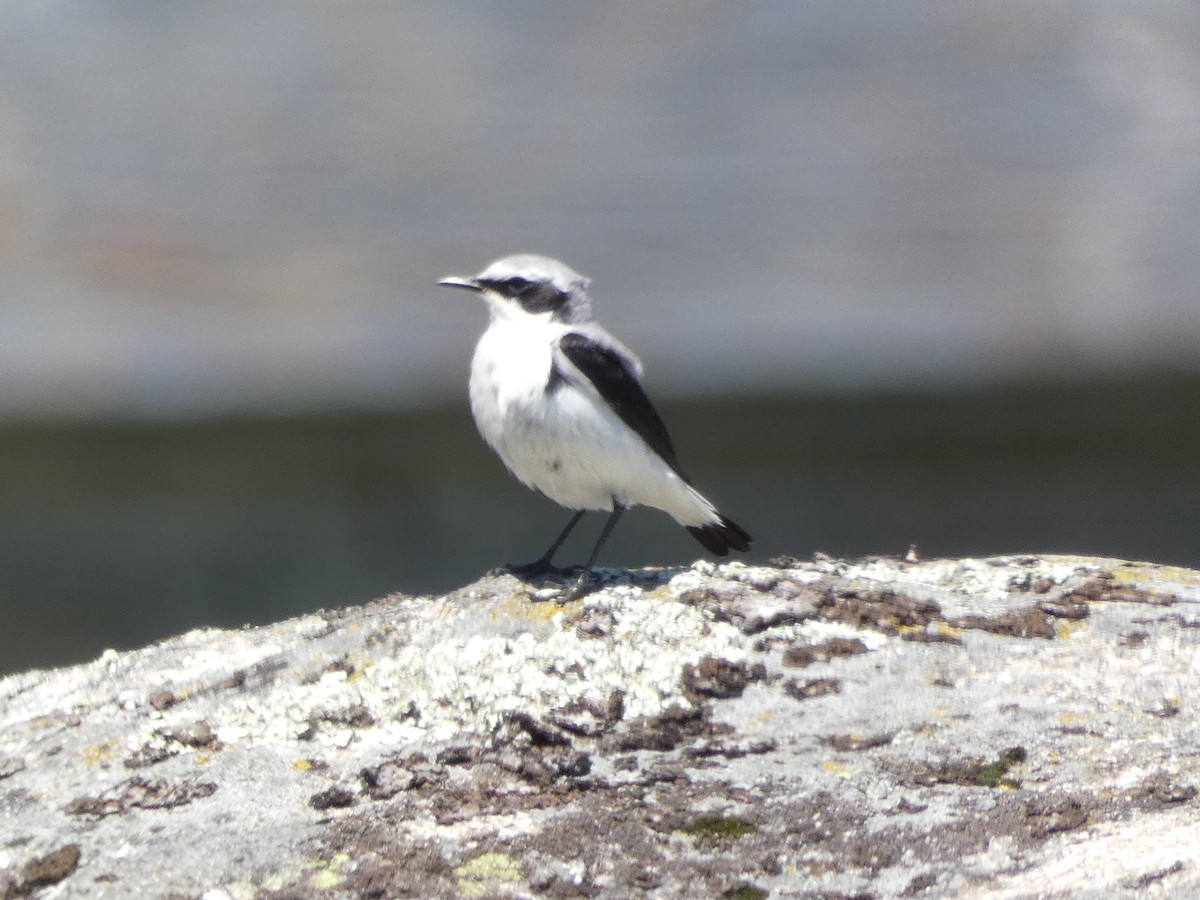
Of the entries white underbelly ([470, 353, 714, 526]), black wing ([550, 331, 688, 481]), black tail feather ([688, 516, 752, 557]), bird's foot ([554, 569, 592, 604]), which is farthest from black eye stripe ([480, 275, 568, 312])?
bird's foot ([554, 569, 592, 604])

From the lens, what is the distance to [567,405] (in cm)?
463

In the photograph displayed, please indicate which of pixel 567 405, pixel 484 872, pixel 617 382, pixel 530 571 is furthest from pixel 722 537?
pixel 484 872

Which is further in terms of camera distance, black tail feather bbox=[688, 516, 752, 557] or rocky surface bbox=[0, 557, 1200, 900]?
black tail feather bbox=[688, 516, 752, 557]

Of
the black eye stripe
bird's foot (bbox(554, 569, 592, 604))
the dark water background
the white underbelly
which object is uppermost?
the black eye stripe

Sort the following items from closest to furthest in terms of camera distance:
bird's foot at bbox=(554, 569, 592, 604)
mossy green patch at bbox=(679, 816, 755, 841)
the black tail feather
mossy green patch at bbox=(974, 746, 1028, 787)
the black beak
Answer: mossy green patch at bbox=(679, 816, 755, 841) → mossy green patch at bbox=(974, 746, 1028, 787) → bird's foot at bbox=(554, 569, 592, 604) → the black beak → the black tail feather

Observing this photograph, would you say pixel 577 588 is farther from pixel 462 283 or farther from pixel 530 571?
pixel 462 283

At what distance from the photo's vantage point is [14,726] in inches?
104

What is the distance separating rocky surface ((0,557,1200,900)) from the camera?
2.01 metres

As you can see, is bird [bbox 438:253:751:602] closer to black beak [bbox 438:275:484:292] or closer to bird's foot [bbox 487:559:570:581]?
black beak [bbox 438:275:484:292]

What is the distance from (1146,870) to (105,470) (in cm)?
470

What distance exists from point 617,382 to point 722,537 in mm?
769

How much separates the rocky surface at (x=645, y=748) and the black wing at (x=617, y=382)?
5.16 ft

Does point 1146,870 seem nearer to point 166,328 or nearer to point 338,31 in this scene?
point 166,328

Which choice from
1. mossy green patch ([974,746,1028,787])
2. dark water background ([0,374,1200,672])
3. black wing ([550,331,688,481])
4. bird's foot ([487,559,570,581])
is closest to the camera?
mossy green patch ([974,746,1028,787])
